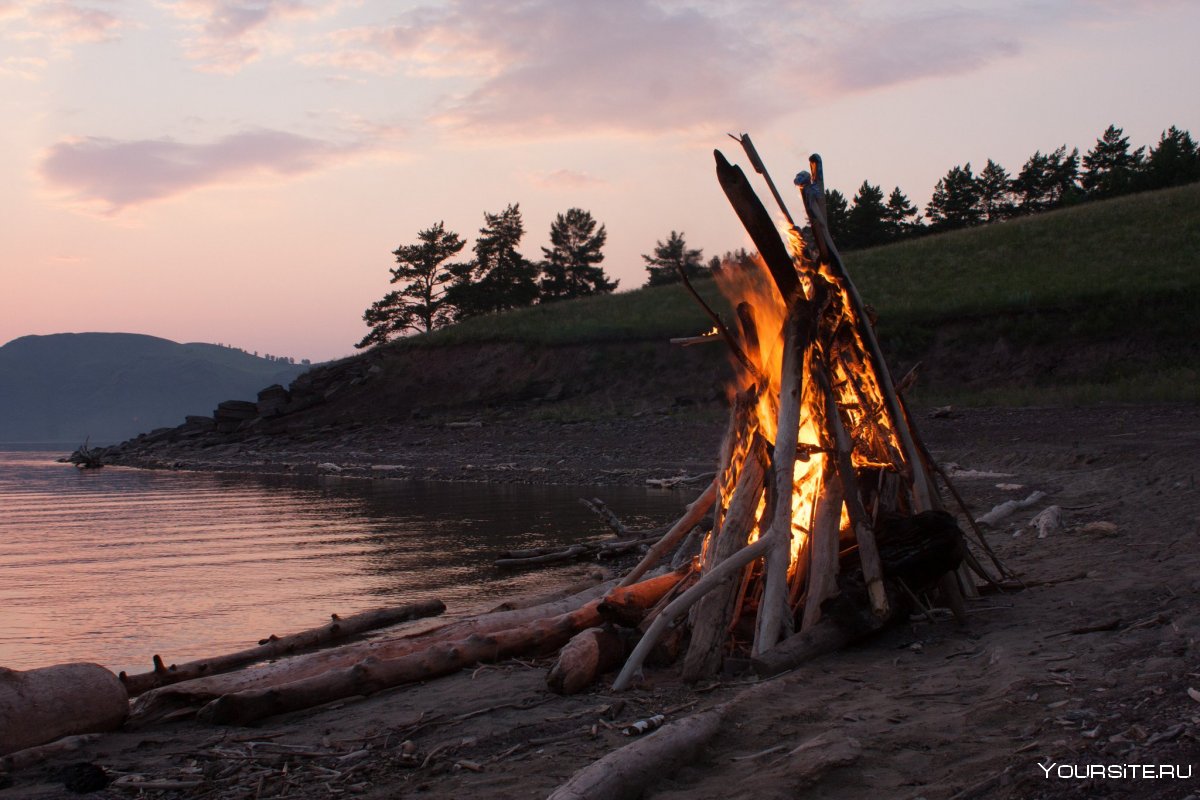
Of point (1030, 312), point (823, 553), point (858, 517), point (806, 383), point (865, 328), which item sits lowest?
point (823, 553)

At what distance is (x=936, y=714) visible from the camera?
523 centimetres

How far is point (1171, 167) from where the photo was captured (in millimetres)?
63375

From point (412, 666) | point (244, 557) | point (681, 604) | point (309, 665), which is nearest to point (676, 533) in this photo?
point (681, 604)

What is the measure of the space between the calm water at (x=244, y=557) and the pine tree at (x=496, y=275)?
41.1 m

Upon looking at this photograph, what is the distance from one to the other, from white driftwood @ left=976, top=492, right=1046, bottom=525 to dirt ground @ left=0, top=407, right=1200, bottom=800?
12.7 feet

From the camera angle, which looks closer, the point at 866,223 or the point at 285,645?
the point at 285,645

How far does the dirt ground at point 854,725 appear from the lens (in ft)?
14.3

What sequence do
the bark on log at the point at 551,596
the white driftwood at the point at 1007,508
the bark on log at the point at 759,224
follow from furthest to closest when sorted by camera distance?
the white driftwood at the point at 1007,508, the bark on log at the point at 551,596, the bark on log at the point at 759,224

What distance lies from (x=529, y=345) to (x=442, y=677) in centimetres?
3979

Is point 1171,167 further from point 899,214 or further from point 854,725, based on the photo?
point 854,725

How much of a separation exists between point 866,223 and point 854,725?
2622 inches

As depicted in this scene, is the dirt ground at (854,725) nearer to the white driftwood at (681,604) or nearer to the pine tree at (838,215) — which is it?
the white driftwood at (681,604)

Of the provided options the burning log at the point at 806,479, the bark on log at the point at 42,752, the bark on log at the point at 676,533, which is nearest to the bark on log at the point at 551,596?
the bark on log at the point at 676,533

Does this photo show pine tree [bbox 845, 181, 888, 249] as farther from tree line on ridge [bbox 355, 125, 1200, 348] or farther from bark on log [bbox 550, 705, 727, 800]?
bark on log [bbox 550, 705, 727, 800]
